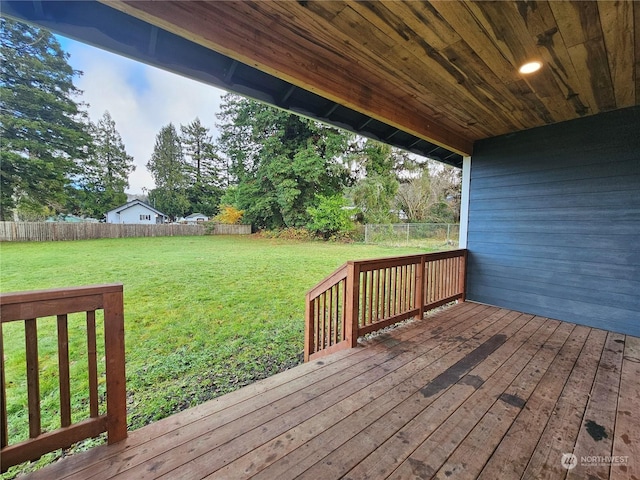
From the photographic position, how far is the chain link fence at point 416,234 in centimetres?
1028

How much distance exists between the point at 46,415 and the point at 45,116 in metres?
13.6

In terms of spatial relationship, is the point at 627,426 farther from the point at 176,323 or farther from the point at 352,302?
the point at 176,323

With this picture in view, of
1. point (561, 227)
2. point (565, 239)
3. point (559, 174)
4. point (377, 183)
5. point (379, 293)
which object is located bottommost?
point (379, 293)

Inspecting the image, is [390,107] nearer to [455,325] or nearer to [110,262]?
[455,325]

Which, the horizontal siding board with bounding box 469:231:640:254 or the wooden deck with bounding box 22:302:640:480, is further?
the horizontal siding board with bounding box 469:231:640:254

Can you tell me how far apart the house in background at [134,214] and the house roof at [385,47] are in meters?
20.1

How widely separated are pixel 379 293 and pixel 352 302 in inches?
22.2

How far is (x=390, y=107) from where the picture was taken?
2.64 m

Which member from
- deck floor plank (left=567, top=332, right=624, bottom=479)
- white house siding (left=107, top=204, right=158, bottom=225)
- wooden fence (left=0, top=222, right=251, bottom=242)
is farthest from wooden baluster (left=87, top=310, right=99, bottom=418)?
white house siding (left=107, top=204, right=158, bottom=225)

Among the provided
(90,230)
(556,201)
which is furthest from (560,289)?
(90,230)

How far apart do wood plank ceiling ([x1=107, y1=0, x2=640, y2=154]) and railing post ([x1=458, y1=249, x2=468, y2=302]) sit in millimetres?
2081

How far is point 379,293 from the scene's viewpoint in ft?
9.87

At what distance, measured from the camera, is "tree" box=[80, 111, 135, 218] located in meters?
15.9

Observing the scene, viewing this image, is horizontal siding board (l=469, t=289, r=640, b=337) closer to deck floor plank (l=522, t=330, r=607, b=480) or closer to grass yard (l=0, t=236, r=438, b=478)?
deck floor plank (l=522, t=330, r=607, b=480)
